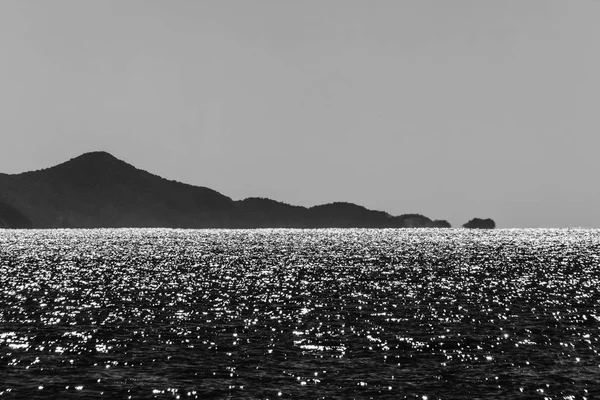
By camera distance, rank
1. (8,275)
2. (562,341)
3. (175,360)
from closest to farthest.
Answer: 1. (175,360)
2. (562,341)
3. (8,275)

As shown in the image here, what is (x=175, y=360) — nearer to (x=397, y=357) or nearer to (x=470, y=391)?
(x=397, y=357)

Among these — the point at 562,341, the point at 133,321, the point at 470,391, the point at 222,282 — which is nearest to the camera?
the point at 470,391

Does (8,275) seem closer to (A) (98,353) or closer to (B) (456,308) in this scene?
(A) (98,353)

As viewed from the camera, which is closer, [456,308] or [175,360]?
[175,360]

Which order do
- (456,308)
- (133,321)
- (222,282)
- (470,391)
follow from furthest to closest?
(222,282) < (456,308) < (133,321) < (470,391)

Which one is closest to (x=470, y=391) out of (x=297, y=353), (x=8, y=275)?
(x=297, y=353)

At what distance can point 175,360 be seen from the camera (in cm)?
4856

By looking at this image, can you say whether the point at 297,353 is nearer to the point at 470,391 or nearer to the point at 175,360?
the point at 175,360

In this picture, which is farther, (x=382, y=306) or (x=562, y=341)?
(x=382, y=306)

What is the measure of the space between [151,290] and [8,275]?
41.8 meters

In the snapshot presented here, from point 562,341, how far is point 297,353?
26.3m

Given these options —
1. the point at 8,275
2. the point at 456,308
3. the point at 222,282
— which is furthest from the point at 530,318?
the point at 8,275

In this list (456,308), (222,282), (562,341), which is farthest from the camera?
(222,282)

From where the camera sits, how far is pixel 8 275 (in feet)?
391
